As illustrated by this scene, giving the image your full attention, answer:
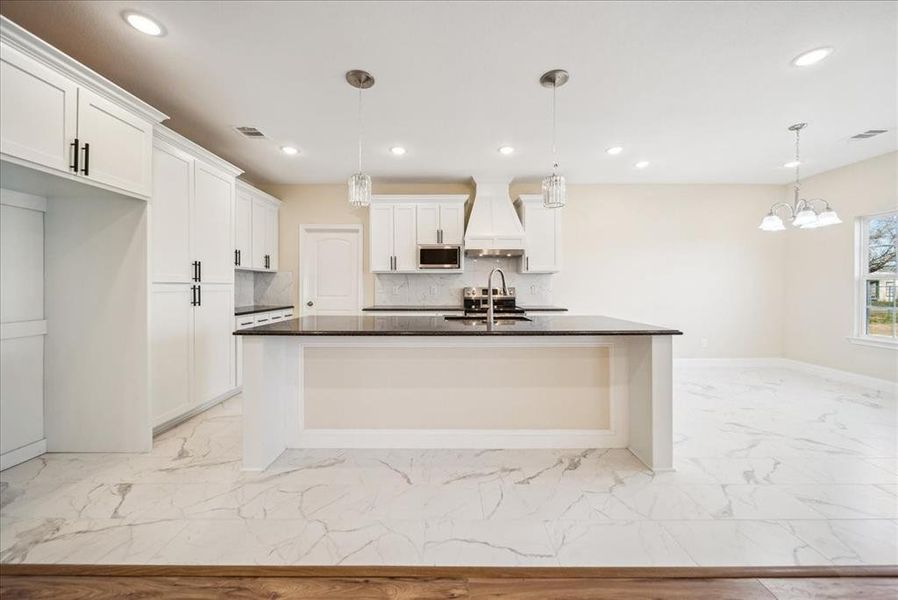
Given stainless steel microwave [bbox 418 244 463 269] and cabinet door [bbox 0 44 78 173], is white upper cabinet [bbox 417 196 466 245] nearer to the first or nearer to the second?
stainless steel microwave [bbox 418 244 463 269]

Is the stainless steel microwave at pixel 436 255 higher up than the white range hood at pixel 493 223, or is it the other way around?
the white range hood at pixel 493 223

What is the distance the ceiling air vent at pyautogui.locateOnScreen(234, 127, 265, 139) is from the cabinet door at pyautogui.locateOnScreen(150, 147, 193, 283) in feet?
1.86

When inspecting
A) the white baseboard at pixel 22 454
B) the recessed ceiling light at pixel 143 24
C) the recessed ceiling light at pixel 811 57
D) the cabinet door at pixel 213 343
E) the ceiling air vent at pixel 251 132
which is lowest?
the white baseboard at pixel 22 454

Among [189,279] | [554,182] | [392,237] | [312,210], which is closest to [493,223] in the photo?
[392,237]

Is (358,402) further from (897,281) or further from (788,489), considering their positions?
(897,281)

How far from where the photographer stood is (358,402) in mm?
2652

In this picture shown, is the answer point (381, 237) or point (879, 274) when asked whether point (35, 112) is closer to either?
point (381, 237)

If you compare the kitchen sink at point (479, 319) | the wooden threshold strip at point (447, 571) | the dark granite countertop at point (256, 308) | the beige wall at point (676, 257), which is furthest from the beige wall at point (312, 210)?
the wooden threshold strip at point (447, 571)

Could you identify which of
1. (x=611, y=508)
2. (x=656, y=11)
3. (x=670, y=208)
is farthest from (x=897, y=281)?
(x=611, y=508)

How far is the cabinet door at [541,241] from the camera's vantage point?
16.3 feet

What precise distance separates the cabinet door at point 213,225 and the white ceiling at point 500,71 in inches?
19.3

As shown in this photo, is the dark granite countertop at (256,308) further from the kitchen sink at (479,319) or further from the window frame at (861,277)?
the window frame at (861,277)

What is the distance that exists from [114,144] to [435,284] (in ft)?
11.9

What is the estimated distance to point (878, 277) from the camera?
14.2ft
